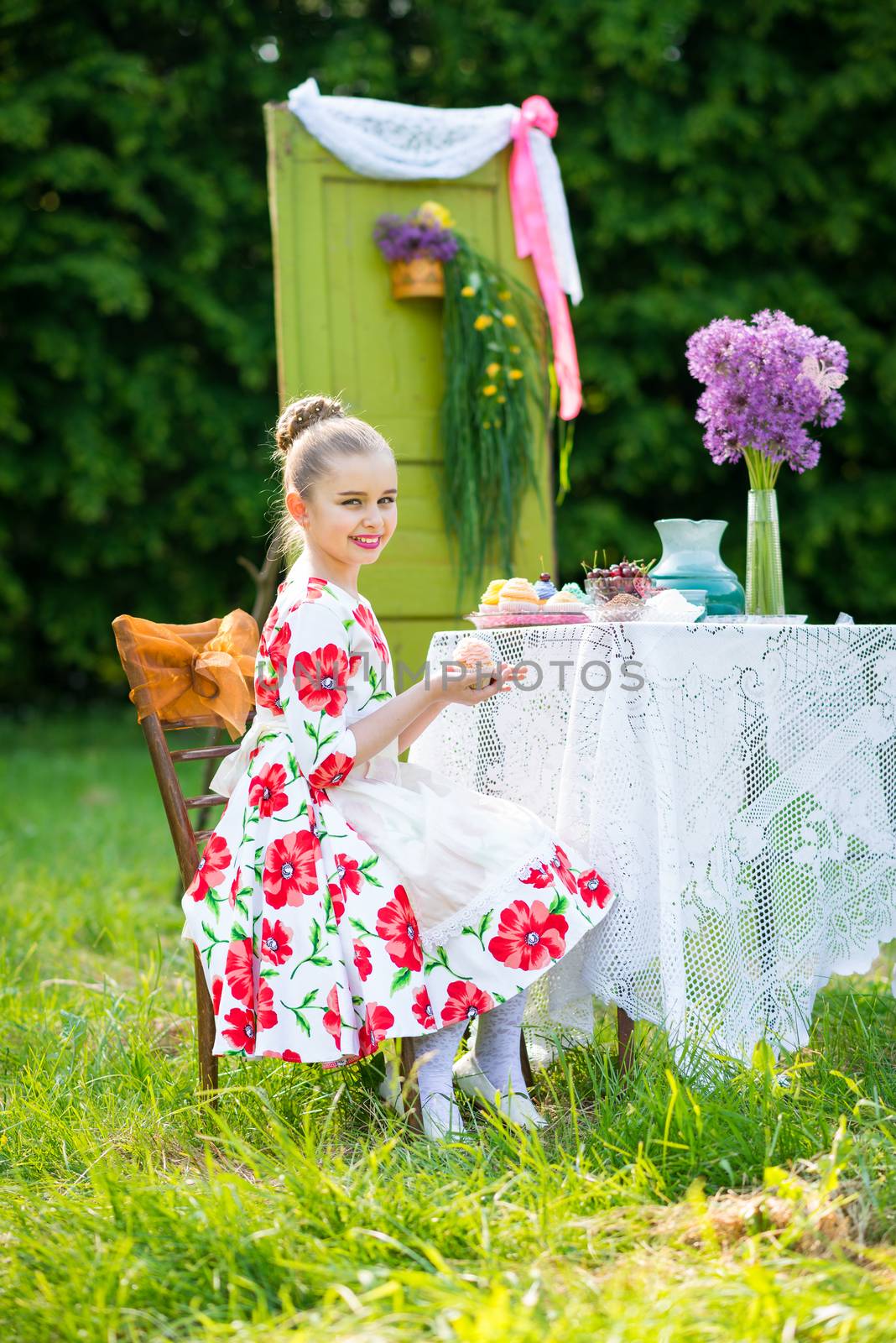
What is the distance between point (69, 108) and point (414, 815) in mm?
6990

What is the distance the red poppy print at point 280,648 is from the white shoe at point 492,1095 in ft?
2.31

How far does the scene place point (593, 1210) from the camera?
168cm

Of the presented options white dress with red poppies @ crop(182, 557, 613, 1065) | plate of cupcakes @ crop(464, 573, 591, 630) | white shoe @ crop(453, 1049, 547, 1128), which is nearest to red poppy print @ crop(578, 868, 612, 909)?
white dress with red poppies @ crop(182, 557, 613, 1065)

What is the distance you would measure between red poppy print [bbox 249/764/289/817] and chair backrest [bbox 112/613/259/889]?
14 centimetres

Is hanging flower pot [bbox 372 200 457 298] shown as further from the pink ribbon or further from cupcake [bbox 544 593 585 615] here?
cupcake [bbox 544 593 585 615]

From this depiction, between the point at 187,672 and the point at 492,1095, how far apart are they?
86 cm

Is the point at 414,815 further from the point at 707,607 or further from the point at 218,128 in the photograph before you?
the point at 218,128

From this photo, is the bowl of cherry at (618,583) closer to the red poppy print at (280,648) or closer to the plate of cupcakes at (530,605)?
the plate of cupcakes at (530,605)

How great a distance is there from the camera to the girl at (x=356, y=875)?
6.32ft

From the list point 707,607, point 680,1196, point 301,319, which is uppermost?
point 301,319

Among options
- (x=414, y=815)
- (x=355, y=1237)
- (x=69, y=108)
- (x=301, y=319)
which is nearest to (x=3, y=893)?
(x=301, y=319)

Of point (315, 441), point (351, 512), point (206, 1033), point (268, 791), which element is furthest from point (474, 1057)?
point (315, 441)

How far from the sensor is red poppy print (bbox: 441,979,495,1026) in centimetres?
196

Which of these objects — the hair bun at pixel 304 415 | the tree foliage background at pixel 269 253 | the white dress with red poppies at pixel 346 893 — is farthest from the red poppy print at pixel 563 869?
the tree foliage background at pixel 269 253
